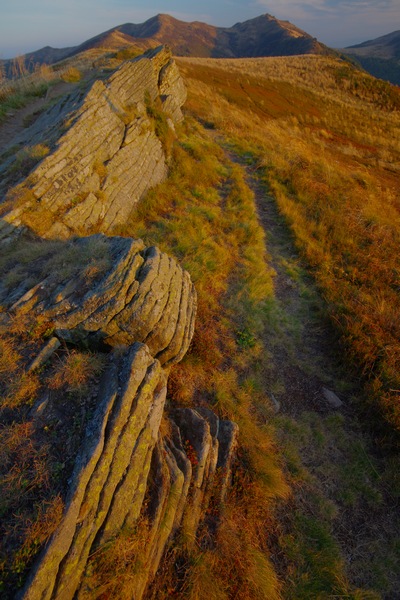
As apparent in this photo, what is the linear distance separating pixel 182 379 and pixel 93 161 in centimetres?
785

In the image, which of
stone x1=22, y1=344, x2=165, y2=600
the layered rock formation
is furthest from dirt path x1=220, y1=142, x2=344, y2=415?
stone x1=22, y1=344, x2=165, y2=600

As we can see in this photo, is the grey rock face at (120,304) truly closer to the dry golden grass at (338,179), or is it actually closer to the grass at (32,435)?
the grass at (32,435)

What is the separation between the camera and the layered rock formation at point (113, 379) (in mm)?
3521

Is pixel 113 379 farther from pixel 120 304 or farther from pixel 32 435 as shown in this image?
pixel 120 304

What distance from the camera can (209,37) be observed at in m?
157

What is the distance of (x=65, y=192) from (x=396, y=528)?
10686mm

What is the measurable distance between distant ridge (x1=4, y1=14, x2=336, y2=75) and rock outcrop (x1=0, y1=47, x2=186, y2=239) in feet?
417

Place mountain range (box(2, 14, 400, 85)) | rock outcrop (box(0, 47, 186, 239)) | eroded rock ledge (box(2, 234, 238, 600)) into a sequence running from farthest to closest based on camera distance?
1. mountain range (box(2, 14, 400, 85))
2. rock outcrop (box(0, 47, 186, 239))
3. eroded rock ledge (box(2, 234, 238, 600))

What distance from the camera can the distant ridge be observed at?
120 metres

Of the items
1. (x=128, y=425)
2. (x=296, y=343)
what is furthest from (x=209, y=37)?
(x=128, y=425)

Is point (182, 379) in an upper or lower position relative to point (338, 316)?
upper

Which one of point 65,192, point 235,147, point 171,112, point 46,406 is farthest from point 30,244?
point 235,147

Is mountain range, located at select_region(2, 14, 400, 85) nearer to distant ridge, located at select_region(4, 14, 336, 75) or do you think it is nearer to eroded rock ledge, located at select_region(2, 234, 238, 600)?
distant ridge, located at select_region(4, 14, 336, 75)

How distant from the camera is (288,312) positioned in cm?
890
